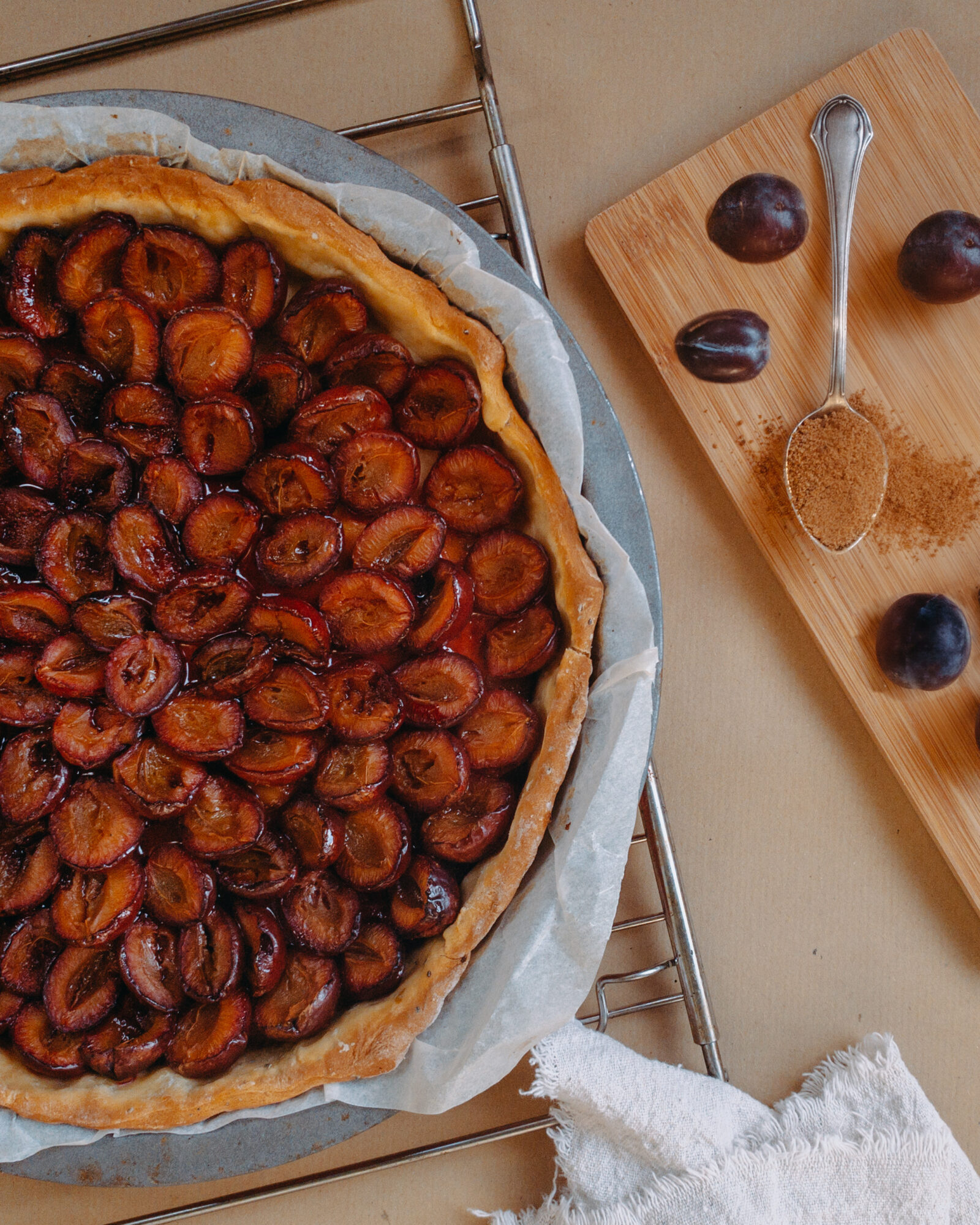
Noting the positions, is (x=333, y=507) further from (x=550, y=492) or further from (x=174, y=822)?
(x=174, y=822)

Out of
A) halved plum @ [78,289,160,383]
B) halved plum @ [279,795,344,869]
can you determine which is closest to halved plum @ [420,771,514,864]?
halved plum @ [279,795,344,869]

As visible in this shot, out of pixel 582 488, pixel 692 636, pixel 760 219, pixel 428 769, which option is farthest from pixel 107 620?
pixel 760 219

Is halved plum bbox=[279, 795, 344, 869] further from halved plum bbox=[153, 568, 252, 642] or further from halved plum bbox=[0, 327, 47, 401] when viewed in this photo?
halved plum bbox=[0, 327, 47, 401]

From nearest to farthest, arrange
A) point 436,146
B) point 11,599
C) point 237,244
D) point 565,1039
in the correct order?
point 11,599, point 237,244, point 565,1039, point 436,146

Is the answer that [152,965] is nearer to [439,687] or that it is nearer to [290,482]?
[439,687]

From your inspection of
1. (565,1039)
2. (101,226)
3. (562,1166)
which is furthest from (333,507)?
(562,1166)

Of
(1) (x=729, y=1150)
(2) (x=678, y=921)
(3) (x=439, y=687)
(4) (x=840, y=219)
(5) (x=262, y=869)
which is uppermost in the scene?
(4) (x=840, y=219)
